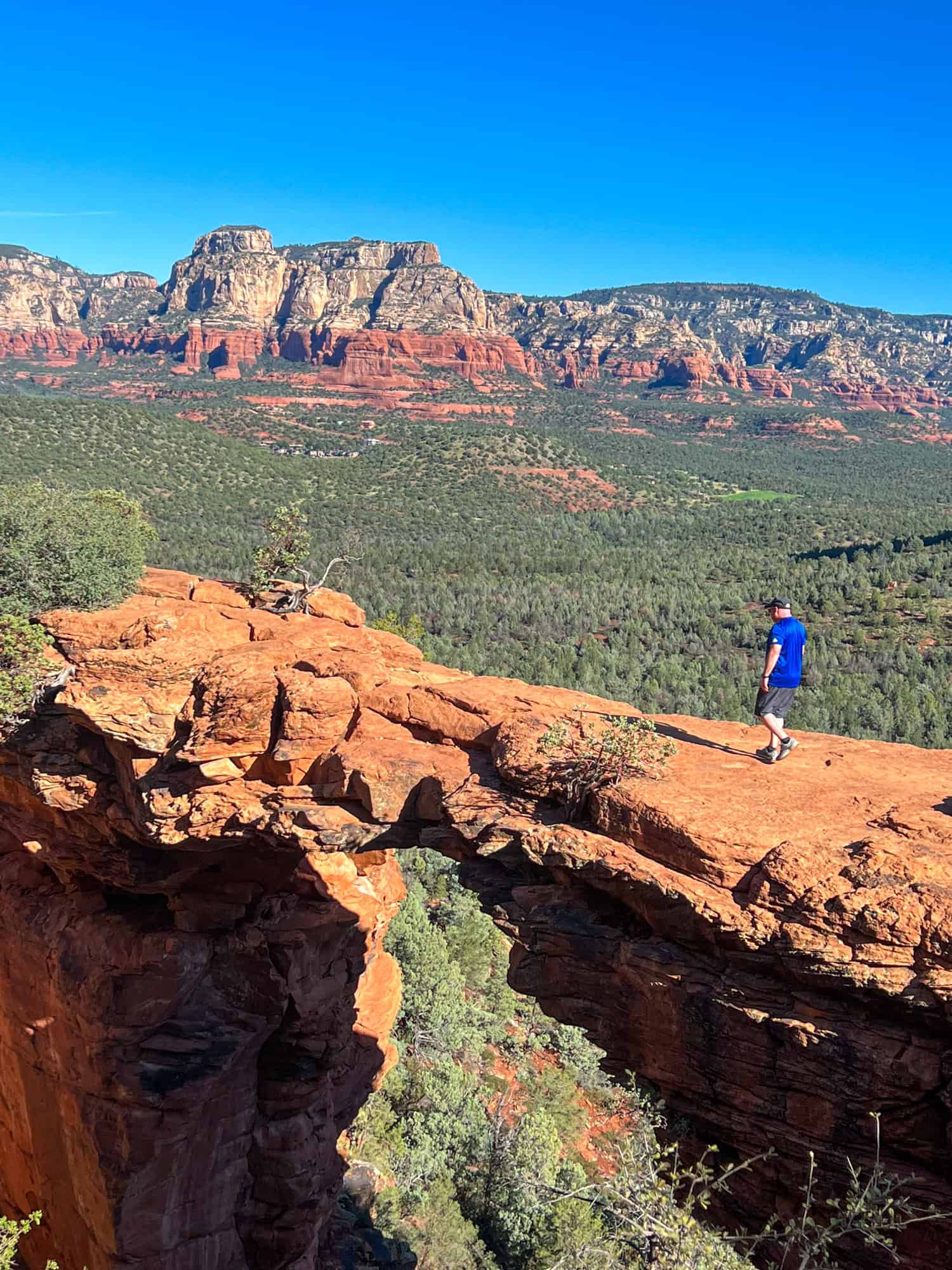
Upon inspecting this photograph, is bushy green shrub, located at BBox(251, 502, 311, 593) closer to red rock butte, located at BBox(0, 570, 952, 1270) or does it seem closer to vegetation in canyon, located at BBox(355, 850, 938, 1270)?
red rock butte, located at BBox(0, 570, 952, 1270)

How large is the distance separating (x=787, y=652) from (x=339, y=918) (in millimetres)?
7867

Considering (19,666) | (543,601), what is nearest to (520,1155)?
(19,666)

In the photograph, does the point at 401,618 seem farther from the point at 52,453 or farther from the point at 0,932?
the point at 0,932

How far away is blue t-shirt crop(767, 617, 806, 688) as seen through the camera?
8508 mm

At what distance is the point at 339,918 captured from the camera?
12266mm

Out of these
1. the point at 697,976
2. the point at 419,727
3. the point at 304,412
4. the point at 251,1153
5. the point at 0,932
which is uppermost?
the point at 304,412

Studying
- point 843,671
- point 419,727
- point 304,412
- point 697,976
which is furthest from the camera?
point 304,412

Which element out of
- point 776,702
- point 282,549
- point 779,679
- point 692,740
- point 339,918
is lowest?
point 339,918

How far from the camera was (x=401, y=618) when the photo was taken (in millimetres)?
46812

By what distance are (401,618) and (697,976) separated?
134 ft

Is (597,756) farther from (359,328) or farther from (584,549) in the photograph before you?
(359,328)

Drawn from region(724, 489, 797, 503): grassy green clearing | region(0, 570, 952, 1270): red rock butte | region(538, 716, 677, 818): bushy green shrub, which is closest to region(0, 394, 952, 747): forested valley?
region(724, 489, 797, 503): grassy green clearing

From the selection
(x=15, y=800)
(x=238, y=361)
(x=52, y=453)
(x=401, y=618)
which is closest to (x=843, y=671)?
(x=401, y=618)

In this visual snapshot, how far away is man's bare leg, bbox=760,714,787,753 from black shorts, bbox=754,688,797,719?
0.03 m
